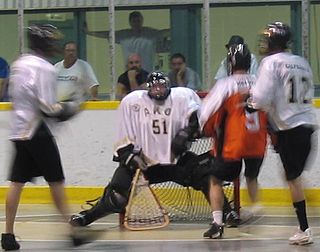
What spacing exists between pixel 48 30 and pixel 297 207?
247 cm

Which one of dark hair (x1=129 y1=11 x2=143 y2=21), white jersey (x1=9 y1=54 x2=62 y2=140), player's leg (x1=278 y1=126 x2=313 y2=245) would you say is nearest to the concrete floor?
player's leg (x1=278 y1=126 x2=313 y2=245)

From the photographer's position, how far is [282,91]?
8.20 m

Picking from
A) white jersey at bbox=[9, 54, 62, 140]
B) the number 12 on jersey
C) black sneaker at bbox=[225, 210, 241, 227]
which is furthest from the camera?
black sneaker at bbox=[225, 210, 241, 227]

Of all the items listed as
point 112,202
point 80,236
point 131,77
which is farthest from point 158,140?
point 131,77

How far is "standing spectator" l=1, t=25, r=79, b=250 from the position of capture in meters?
7.82

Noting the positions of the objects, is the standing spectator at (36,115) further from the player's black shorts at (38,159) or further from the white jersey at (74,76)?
the white jersey at (74,76)

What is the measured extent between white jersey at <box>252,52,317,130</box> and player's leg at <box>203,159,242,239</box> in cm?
62

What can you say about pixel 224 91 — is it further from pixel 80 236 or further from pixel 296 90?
pixel 80 236

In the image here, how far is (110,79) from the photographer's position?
1216 centimetres

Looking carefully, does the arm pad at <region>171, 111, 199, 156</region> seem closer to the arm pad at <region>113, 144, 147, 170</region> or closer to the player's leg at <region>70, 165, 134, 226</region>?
the arm pad at <region>113, 144, 147, 170</region>

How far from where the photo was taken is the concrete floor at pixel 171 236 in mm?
8195

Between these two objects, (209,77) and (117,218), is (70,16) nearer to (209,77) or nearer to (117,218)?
(209,77)

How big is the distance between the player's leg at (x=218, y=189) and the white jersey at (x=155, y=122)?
0.87 metres

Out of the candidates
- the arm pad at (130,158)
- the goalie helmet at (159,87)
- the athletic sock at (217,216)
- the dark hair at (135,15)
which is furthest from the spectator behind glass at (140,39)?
the athletic sock at (217,216)
